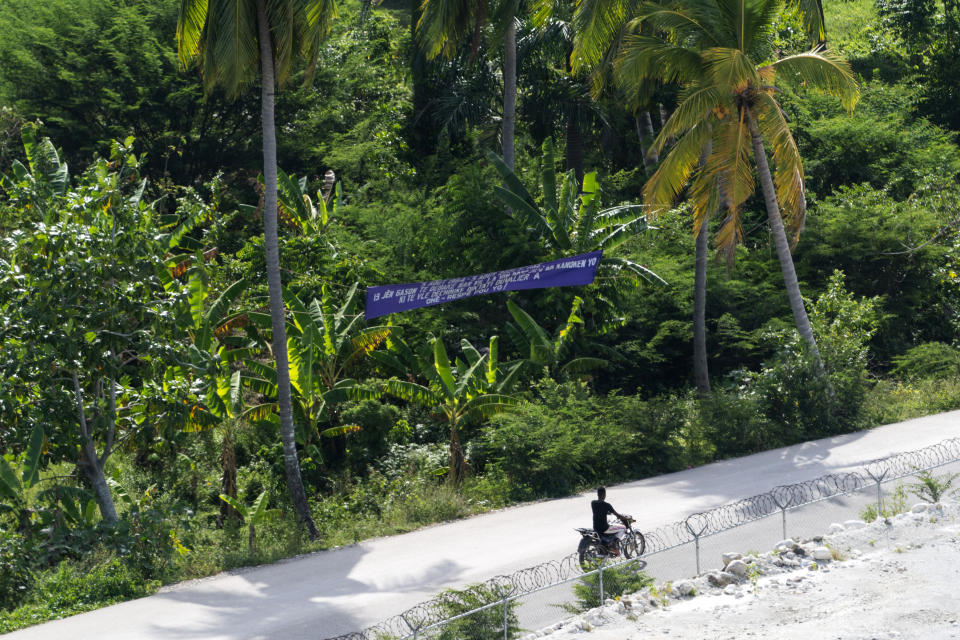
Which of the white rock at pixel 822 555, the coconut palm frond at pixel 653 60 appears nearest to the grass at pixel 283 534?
the white rock at pixel 822 555

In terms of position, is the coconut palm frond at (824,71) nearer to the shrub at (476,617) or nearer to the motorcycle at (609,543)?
the motorcycle at (609,543)

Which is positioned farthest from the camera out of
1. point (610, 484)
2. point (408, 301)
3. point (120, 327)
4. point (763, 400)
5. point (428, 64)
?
point (428, 64)

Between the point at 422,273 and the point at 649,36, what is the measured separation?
7.38m

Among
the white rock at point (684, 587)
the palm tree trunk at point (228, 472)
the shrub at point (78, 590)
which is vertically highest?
the palm tree trunk at point (228, 472)

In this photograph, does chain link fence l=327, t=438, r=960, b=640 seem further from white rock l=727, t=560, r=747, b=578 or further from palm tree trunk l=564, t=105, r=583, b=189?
palm tree trunk l=564, t=105, r=583, b=189

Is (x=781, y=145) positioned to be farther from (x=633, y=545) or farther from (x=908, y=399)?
(x=633, y=545)

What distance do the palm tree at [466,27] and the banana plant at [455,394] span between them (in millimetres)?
6474

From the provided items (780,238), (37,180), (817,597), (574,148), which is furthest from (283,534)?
(574,148)

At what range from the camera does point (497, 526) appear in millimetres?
14664

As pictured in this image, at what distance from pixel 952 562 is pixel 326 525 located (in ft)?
30.9

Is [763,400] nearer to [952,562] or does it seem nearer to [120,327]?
[952,562]

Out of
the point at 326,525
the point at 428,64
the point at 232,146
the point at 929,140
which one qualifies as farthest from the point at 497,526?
the point at 929,140

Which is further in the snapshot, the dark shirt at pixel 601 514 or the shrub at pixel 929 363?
the shrub at pixel 929 363

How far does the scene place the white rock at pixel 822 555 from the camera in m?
11.6
